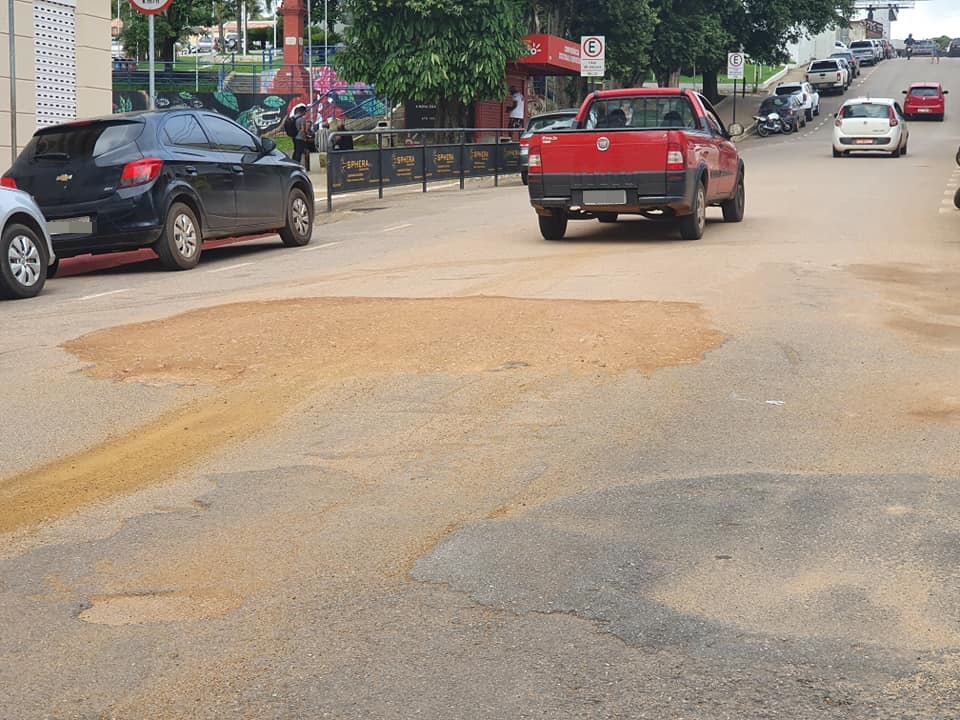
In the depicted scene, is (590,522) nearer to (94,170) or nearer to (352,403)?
(352,403)

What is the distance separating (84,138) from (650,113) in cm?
666

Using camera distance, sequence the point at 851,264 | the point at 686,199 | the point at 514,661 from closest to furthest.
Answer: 1. the point at 514,661
2. the point at 851,264
3. the point at 686,199

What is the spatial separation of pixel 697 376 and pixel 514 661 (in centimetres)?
443

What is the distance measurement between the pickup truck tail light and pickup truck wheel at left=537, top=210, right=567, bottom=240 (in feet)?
4.99

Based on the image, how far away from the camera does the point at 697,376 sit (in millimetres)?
8336

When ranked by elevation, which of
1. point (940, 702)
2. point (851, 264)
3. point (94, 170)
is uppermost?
point (94, 170)

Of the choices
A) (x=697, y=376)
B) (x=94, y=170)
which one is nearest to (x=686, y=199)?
(x=94, y=170)

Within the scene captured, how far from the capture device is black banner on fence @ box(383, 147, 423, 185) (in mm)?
26281

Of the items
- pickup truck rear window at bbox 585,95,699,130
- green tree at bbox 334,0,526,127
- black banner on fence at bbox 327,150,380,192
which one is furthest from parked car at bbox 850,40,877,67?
pickup truck rear window at bbox 585,95,699,130

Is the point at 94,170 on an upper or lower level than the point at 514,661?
upper

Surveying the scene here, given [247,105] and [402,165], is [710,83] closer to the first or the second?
[247,105]

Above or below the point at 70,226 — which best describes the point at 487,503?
below

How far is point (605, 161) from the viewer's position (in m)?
16.1

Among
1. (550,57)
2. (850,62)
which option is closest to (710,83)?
(550,57)
